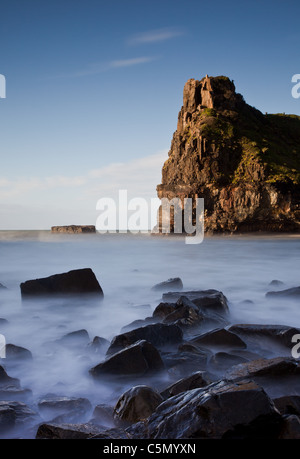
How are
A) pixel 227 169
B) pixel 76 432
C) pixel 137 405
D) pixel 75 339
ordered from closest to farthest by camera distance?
pixel 76 432
pixel 137 405
pixel 75 339
pixel 227 169

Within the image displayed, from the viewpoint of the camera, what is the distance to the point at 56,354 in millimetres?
4445

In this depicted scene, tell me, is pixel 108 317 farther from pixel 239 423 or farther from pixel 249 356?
pixel 239 423

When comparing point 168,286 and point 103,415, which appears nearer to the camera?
point 103,415

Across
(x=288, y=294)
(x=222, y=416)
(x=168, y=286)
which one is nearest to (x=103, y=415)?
(x=222, y=416)

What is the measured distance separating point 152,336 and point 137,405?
1703 millimetres

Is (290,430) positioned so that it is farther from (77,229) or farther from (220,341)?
(77,229)

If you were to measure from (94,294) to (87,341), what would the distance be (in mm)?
3194

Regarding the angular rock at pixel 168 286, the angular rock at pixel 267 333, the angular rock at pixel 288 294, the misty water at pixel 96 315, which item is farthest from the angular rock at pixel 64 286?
the angular rock at pixel 267 333

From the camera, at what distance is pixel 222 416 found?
85.0 inches

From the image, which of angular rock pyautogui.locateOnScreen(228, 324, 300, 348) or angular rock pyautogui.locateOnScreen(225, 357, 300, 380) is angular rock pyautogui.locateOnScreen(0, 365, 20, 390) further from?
angular rock pyautogui.locateOnScreen(228, 324, 300, 348)

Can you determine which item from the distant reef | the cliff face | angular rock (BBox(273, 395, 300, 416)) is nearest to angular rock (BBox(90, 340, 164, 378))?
angular rock (BBox(273, 395, 300, 416))

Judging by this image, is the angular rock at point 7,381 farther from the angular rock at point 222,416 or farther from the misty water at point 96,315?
the angular rock at point 222,416

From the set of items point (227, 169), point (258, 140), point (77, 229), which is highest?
point (258, 140)

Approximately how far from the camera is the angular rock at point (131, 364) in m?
3.63
